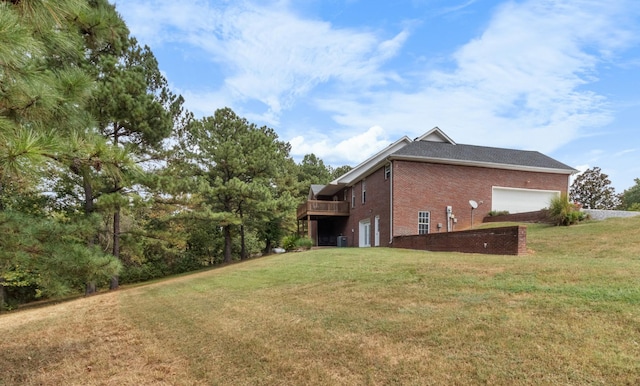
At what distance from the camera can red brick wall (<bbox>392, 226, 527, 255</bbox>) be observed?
10.9 m

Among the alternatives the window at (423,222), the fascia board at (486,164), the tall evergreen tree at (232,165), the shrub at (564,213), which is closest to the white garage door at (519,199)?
the fascia board at (486,164)

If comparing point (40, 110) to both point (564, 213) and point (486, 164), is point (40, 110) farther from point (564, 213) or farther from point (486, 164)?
point (486, 164)

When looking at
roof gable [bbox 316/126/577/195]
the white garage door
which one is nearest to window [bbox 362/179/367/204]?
roof gable [bbox 316/126/577/195]

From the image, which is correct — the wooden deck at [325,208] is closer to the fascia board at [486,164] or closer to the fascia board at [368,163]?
the fascia board at [368,163]

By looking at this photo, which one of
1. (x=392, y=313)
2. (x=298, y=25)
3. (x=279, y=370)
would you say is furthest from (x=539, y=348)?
(x=298, y=25)

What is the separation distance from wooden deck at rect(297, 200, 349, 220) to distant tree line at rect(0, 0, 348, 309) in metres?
1.38

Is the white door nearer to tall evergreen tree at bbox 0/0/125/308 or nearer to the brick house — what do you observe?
the brick house

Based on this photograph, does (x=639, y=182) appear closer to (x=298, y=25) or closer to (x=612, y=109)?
(x=612, y=109)

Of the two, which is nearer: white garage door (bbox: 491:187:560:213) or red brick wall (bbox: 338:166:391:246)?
red brick wall (bbox: 338:166:391:246)

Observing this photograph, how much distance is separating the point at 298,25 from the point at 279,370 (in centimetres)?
1186

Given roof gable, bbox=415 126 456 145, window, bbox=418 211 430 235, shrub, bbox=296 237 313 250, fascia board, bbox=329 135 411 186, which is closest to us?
window, bbox=418 211 430 235

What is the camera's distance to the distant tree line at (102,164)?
3.34m

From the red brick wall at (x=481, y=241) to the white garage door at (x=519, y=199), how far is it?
7.56 meters

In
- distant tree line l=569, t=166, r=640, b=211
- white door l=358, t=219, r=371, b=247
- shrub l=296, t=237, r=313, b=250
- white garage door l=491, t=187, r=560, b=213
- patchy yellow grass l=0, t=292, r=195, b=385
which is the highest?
distant tree line l=569, t=166, r=640, b=211
